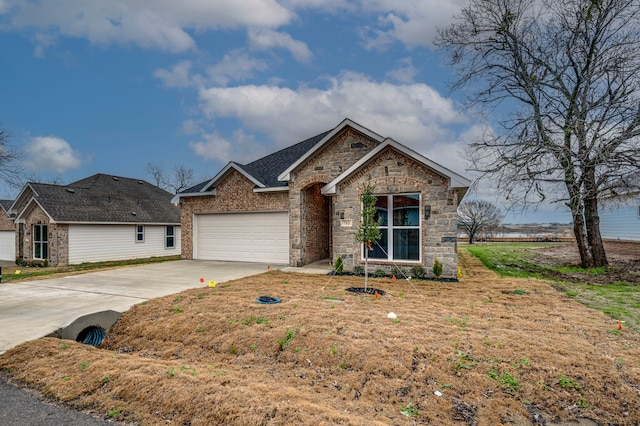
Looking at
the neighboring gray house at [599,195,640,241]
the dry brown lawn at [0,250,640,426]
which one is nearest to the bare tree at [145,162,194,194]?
the dry brown lawn at [0,250,640,426]

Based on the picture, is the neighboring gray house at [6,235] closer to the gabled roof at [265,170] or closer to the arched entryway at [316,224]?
the gabled roof at [265,170]

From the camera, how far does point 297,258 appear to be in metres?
13.5

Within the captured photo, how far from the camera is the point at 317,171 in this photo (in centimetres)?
1337

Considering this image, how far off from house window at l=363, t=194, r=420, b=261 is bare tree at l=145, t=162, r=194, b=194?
37.2m

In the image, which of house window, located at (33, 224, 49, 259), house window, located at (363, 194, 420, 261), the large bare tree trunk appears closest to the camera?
house window, located at (363, 194, 420, 261)

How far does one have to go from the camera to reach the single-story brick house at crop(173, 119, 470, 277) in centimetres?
1031

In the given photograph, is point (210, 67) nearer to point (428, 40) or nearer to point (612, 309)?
point (428, 40)

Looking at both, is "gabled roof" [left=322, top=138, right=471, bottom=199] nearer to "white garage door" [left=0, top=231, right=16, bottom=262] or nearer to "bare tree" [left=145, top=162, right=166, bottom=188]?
"white garage door" [left=0, top=231, right=16, bottom=262]

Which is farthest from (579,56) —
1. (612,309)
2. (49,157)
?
(49,157)

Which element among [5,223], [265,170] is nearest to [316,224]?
[265,170]

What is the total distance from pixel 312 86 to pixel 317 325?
16.0 meters

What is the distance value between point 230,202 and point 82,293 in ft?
24.8

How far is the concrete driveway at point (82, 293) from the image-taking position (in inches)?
235

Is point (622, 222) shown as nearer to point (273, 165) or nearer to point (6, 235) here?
point (273, 165)
